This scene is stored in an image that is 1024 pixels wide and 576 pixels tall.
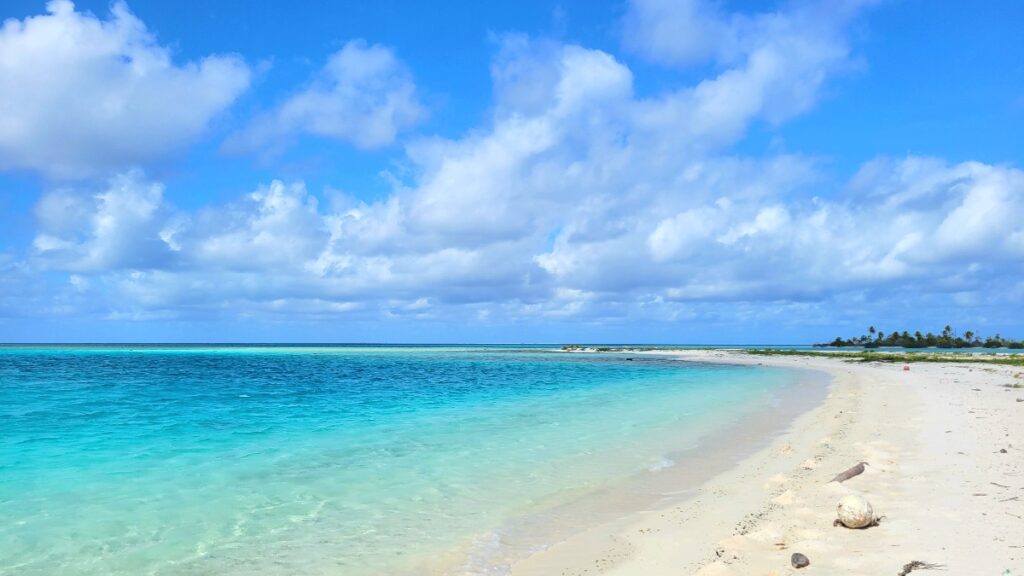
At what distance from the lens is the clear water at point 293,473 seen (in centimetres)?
853

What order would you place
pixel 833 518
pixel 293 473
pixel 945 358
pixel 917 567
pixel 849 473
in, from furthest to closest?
pixel 945 358
pixel 293 473
pixel 849 473
pixel 833 518
pixel 917 567

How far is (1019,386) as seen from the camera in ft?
93.5

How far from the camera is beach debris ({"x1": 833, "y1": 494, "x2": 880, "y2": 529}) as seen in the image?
773 cm

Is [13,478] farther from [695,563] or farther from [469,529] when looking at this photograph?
[695,563]

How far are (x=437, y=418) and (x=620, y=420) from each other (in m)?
7.13

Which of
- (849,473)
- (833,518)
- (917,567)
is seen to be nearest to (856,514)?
(833,518)

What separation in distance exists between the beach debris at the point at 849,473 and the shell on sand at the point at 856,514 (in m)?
2.94

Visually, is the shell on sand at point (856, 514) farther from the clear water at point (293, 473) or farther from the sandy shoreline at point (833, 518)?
the clear water at point (293, 473)

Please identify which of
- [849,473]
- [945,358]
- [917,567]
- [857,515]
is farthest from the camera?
[945,358]

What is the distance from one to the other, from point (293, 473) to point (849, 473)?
460 inches

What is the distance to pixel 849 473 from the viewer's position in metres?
11.0

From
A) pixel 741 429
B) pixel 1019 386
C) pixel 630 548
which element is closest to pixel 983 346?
pixel 1019 386

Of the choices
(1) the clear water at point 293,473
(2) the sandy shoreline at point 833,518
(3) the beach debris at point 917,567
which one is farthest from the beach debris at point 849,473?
(3) the beach debris at point 917,567

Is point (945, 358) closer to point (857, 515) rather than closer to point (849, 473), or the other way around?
point (849, 473)
